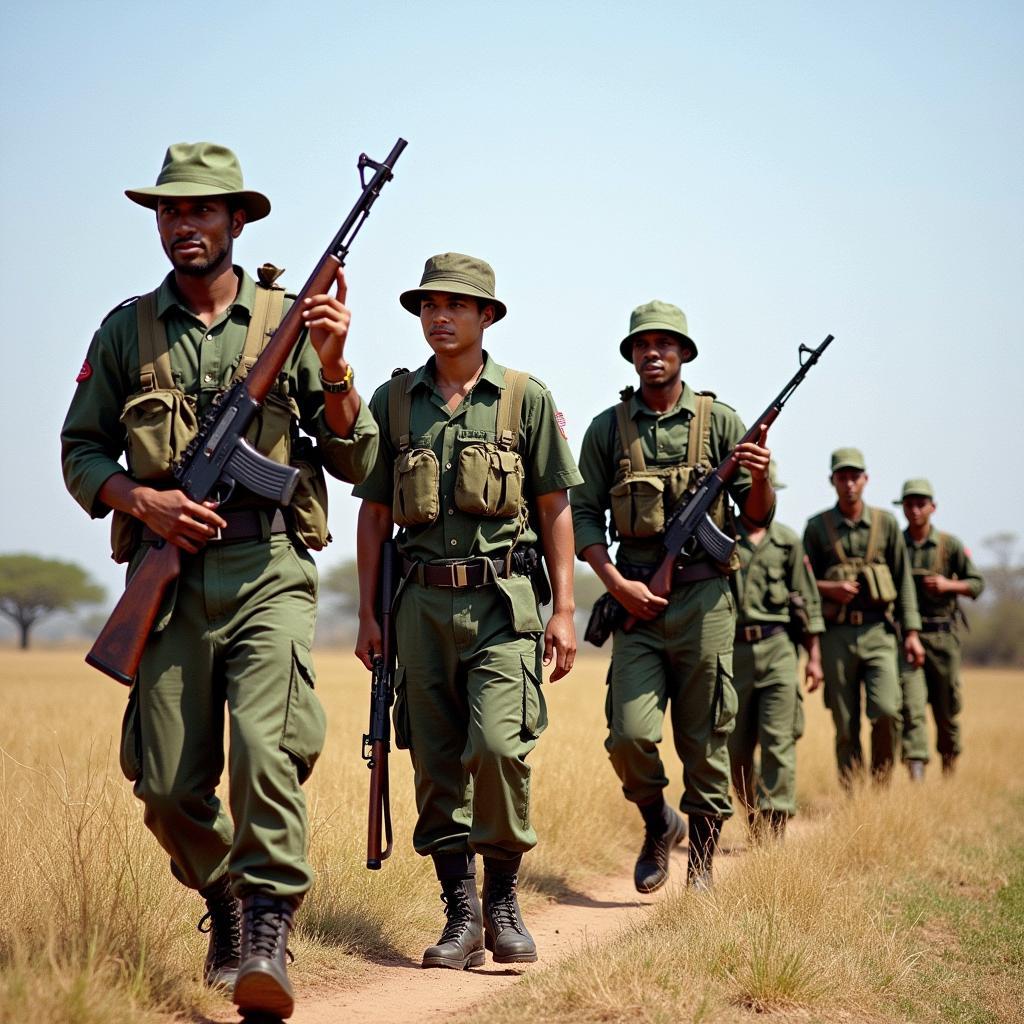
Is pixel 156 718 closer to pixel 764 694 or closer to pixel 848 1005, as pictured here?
pixel 848 1005

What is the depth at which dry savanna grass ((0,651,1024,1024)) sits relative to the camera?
4883mm

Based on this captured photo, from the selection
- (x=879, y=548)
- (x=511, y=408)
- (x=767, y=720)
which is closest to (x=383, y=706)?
(x=511, y=408)

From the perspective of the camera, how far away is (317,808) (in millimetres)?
7664

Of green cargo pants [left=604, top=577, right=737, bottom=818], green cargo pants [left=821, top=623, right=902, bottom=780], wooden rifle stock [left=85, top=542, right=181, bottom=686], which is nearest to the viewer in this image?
wooden rifle stock [left=85, top=542, right=181, bottom=686]

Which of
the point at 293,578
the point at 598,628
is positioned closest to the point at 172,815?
the point at 293,578

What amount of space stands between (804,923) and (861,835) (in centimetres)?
250

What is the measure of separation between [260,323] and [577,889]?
176 inches

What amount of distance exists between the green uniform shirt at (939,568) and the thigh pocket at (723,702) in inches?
272

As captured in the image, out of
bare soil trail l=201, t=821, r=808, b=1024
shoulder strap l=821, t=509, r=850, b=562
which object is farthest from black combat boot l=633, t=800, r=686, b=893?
shoulder strap l=821, t=509, r=850, b=562

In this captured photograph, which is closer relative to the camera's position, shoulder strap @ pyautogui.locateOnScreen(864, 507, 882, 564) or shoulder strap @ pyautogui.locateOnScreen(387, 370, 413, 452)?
shoulder strap @ pyautogui.locateOnScreen(387, 370, 413, 452)

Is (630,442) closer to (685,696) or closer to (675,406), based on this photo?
(675,406)

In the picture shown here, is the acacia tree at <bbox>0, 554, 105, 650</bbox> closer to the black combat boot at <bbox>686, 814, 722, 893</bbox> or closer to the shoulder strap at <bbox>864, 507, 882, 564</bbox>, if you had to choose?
the shoulder strap at <bbox>864, 507, 882, 564</bbox>

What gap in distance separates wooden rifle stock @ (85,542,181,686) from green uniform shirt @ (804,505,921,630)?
8.36 m

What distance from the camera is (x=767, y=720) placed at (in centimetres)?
1047
